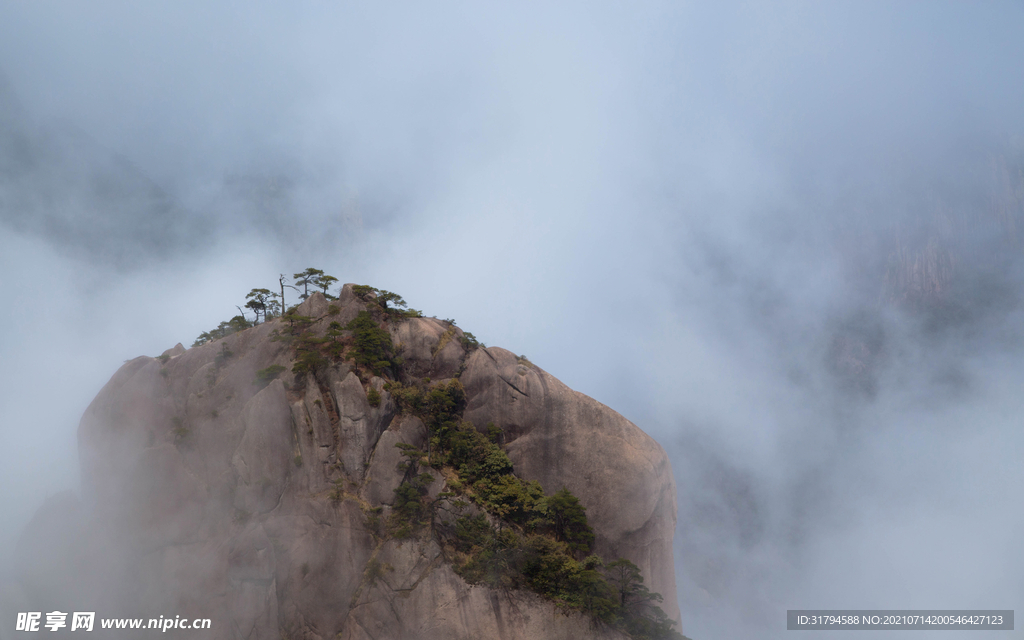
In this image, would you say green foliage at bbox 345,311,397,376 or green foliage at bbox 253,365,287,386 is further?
green foliage at bbox 345,311,397,376

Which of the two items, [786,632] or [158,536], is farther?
[786,632]

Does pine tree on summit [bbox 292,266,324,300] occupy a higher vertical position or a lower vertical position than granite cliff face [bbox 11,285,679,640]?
higher

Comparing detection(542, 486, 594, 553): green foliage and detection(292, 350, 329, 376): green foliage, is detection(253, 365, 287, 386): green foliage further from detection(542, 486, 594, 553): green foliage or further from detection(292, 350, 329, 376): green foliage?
detection(542, 486, 594, 553): green foliage

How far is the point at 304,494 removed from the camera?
111 feet

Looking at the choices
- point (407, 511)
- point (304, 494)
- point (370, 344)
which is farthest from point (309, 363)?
point (407, 511)

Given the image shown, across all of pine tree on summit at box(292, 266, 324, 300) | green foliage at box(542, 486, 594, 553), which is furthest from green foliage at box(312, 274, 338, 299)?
green foliage at box(542, 486, 594, 553)

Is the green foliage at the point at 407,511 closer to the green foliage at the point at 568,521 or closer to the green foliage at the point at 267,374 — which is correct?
the green foliage at the point at 568,521

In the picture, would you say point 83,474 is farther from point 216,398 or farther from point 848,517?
point 848,517

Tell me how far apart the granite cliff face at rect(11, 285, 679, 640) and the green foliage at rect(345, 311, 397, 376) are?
1.05m

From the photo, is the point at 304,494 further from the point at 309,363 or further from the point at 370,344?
the point at 370,344

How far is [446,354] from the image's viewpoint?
3962cm

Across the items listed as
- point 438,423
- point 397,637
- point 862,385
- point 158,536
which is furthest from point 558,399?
point 862,385

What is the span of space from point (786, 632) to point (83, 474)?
121 metres

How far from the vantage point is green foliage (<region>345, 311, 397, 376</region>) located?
36.8 meters
